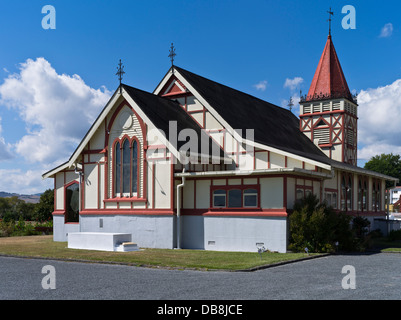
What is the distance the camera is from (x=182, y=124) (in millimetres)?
26750

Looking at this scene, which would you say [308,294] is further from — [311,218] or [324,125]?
[324,125]

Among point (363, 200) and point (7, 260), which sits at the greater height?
point (363, 200)

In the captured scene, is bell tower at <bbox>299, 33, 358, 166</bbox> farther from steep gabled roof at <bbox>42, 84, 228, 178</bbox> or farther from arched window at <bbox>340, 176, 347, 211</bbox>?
steep gabled roof at <bbox>42, 84, 228, 178</bbox>

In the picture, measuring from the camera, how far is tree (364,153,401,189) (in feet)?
299

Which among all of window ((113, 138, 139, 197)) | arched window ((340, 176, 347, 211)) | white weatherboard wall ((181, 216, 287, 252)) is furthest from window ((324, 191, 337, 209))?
window ((113, 138, 139, 197))

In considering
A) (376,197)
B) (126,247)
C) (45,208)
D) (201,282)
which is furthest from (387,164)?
(201,282)

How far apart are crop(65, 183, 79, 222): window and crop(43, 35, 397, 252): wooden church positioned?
0.06 meters

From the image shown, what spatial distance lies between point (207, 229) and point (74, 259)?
23.0 feet

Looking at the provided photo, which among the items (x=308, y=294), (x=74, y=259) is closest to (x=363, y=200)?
(x=74, y=259)

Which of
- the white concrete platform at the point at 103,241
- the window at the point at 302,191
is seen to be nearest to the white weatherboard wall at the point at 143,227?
the white concrete platform at the point at 103,241

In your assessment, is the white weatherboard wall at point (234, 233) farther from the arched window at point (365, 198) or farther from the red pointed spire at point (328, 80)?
the red pointed spire at point (328, 80)

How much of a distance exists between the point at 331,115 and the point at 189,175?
14427mm

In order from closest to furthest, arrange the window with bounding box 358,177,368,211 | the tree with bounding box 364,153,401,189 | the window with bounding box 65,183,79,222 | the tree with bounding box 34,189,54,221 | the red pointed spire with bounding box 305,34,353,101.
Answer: the window with bounding box 65,183,79,222
the window with bounding box 358,177,368,211
the red pointed spire with bounding box 305,34,353,101
the tree with bounding box 34,189,54,221
the tree with bounding box 364,153,401,189
